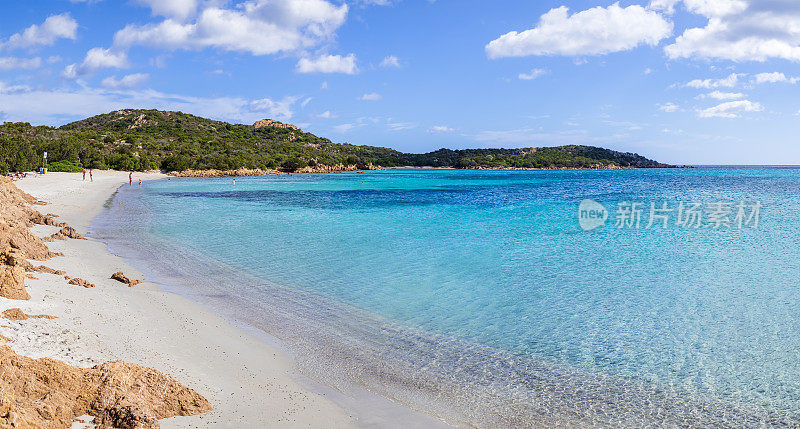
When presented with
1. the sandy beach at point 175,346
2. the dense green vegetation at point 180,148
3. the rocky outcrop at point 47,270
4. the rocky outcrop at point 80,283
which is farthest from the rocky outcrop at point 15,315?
the dense green vegetation at point 180,148

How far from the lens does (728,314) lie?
9539mm

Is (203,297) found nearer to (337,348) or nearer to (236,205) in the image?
(337,348)

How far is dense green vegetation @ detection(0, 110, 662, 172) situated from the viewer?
65312mm

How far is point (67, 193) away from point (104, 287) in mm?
29662

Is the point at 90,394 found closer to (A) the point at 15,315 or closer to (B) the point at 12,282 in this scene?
(A) the point at 15,315

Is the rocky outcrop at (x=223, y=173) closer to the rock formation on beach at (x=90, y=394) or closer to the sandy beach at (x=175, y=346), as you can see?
the sandy beach at (x=175, y=346)

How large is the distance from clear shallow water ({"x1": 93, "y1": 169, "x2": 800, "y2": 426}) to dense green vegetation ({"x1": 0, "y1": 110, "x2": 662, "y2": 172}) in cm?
4007

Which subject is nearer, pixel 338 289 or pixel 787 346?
pixel 787 346

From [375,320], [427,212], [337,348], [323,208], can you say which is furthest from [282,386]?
[323,208]

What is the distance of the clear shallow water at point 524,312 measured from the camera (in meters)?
5.92

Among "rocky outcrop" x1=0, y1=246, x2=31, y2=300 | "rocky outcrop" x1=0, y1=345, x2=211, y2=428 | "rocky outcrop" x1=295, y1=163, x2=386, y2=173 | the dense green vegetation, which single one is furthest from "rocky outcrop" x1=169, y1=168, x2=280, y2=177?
"rocky outcrop" x1=0, y1=345, x2=211, y2=428

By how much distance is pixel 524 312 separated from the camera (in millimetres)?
9383

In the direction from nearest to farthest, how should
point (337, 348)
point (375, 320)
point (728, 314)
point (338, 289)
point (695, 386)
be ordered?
point (695, 386), point (337, 348), point (375, 320), point (728, 314), point (338, 289)

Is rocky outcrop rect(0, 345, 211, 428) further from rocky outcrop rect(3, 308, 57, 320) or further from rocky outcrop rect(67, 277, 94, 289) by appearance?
rocky outcrop rect(67, 277, 94, 289)
